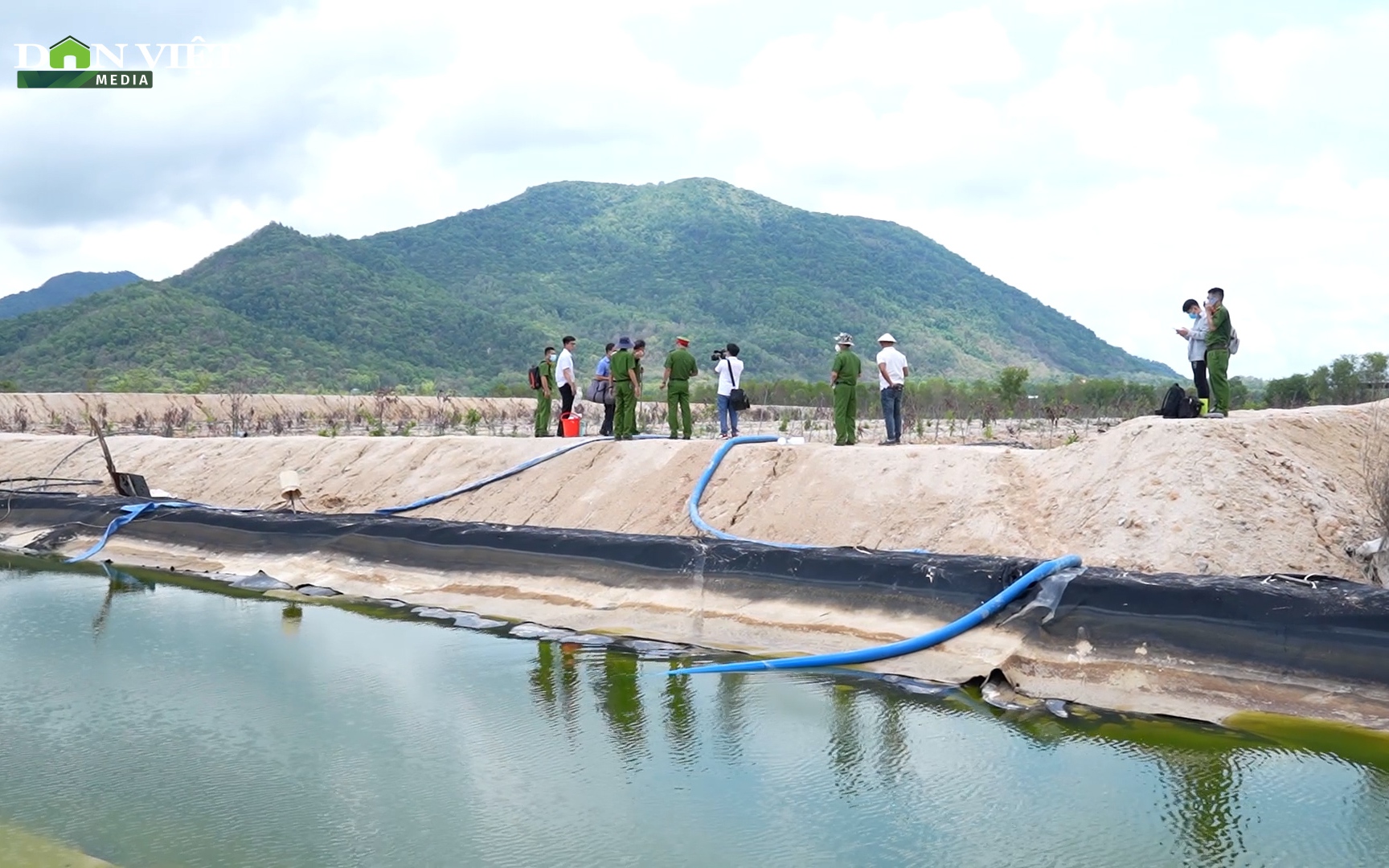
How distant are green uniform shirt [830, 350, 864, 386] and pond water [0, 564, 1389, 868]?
5.18 metres

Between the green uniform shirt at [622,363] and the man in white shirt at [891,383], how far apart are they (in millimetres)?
3127

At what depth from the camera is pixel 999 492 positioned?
Result: 11.2m

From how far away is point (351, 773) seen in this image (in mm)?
6984

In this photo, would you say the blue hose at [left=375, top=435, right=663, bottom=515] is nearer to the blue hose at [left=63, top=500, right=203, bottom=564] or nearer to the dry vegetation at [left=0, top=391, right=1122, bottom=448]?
the blue hose at [left=63, top=500, right=203, bottom=564]

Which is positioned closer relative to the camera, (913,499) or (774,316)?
(913,499)

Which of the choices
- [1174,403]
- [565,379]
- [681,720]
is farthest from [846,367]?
[681,720]

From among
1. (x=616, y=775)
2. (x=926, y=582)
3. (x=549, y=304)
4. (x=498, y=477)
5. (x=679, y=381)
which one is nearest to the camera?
(x=616, y=775)

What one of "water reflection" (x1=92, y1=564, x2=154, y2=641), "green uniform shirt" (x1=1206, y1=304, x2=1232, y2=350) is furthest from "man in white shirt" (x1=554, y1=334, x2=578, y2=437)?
"green uniform shirt" (x1=1206, y1=304, x2=1232, y2=350)

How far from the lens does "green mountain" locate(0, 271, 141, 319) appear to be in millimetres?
101438

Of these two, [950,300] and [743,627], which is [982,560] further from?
[950,300]

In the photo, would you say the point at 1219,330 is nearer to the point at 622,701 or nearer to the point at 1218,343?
the point at 1218,343

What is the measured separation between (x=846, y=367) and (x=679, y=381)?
89.5 inches

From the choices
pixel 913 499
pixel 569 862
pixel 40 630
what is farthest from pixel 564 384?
pixel 569 862

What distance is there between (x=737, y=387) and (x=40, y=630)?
8327 millimetres
